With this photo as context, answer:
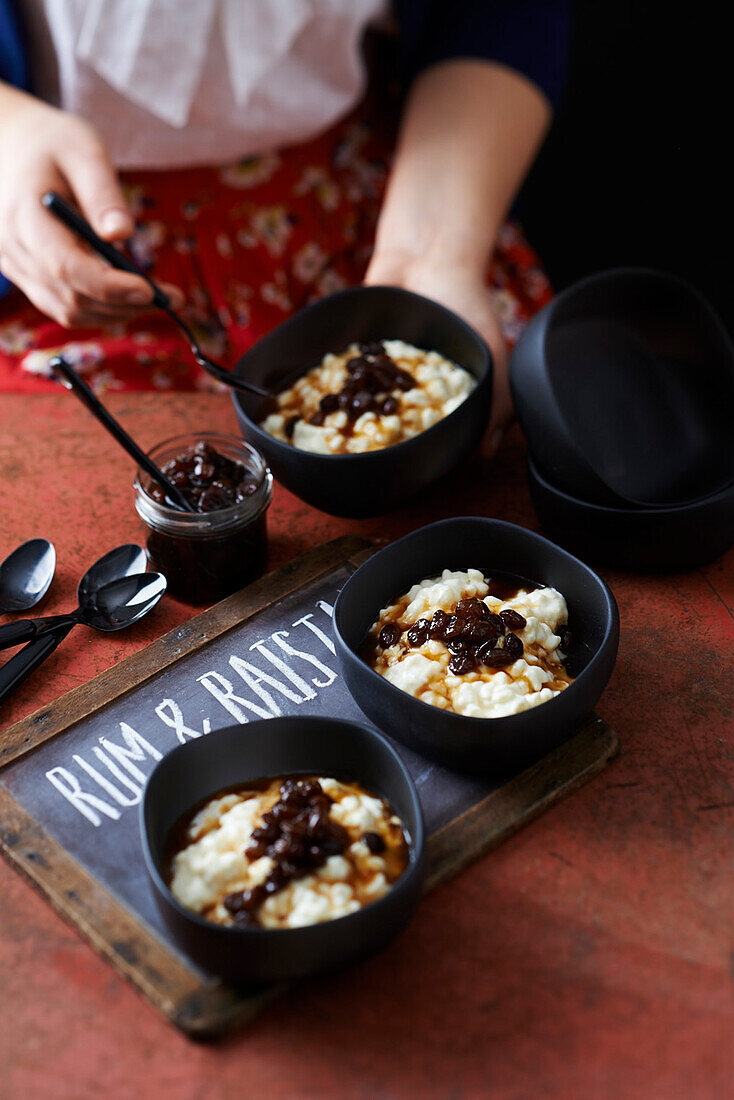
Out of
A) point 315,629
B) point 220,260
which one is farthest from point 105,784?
point 220,260

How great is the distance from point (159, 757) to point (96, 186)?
1.03 meters

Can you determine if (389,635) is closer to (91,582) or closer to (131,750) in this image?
(131,750)

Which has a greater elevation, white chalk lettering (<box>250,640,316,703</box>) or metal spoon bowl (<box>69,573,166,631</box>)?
metal spoon bowl (<box>69,573,166,631</box>)

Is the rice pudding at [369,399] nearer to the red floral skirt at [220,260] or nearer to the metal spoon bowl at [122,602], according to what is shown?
the metal spoon bowl at [122,602]

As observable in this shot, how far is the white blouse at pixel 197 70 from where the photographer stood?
1.83 metres

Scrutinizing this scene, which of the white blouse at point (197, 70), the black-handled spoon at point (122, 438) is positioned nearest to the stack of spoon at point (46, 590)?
the black-handled spoon at point (122, 438)

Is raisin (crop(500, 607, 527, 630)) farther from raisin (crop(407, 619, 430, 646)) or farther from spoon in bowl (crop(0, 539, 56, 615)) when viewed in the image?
spoon in bowl (crop(0, 539, 56, 615))

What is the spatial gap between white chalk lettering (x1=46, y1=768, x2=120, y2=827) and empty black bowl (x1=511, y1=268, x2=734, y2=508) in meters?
0.80

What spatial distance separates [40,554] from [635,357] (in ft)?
3.42

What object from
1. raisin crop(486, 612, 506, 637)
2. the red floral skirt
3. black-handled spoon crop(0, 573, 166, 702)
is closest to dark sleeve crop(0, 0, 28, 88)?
the red floral skirt

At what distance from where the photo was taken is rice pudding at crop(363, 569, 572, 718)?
121 cm

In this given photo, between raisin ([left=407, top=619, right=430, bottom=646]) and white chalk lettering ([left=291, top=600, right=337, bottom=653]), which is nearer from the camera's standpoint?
raisin ([left=407, top=619, right=430, bottom=646])

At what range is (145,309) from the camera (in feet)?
5.99

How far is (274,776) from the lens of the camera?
1192 mm
